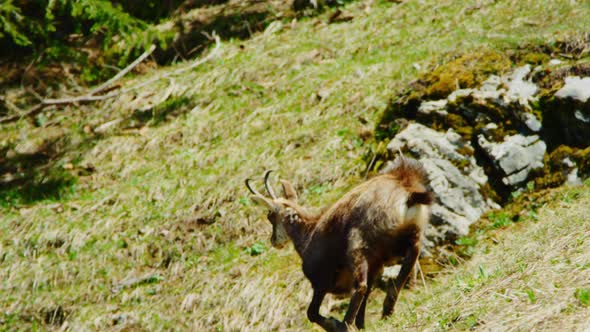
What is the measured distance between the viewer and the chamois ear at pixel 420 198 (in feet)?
18.2

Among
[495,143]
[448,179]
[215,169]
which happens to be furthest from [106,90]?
[495,143]

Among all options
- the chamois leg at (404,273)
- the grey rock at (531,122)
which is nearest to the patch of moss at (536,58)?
the grey rock at (531,122)

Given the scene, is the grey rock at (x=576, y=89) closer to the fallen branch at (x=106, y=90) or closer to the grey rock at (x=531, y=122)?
A: the grey rock at (x=531, y=122)

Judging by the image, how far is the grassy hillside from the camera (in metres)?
8.37

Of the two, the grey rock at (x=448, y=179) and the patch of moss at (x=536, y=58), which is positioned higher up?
the patch of moss at (x=536, y=58)

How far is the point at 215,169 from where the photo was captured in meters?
10.3

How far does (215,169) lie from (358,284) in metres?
5.03

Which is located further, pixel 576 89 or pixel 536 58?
pixel 536 58

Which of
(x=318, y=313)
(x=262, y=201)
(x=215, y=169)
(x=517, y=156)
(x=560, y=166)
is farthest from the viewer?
(x=215, y=169)

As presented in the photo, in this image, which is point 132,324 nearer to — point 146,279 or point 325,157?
point 146,279

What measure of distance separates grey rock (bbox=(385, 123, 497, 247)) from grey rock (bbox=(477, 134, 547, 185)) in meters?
0.24

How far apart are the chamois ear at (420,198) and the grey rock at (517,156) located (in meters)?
2.35

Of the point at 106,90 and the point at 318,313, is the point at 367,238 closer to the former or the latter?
the point at 318,313

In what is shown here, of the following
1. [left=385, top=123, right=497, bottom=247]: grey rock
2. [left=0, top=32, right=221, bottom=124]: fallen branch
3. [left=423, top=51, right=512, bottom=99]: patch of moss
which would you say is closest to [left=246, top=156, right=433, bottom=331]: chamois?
[left=385, top=123, right=497, bottom=247]: grey rock
